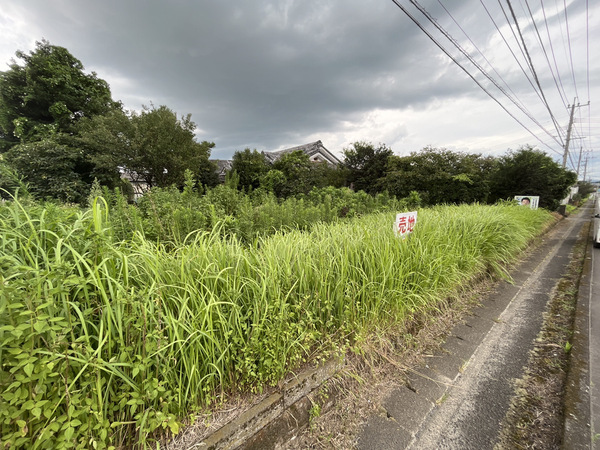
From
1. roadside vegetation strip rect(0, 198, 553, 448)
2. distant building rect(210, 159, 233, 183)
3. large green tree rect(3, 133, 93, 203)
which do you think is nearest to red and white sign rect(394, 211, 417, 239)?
roadside vegetation strip rect(0, 198, 553, 448)

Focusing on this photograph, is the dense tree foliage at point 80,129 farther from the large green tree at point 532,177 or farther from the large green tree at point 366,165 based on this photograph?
the large green tree at point 532,177

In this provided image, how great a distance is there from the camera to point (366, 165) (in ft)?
39.4

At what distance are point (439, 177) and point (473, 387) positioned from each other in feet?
31.7

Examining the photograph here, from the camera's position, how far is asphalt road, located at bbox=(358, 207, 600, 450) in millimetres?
1348

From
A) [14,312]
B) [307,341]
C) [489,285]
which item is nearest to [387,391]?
[307,341]

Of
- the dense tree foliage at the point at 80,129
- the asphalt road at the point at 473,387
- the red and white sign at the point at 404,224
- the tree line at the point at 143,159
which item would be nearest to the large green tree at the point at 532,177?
the tree line at the point at 143,159

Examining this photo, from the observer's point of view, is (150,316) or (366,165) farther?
(366,165)

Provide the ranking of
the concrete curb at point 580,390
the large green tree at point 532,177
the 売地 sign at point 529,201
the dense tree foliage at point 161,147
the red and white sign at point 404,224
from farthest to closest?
the dense tree foliage at point 161,147 → the large green tree at point 532,177 → the 売地 sign at point 529,201 → the red and white sign at point 404,224 → the concrete curb at point 580,390

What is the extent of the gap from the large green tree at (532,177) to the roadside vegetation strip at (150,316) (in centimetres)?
1331

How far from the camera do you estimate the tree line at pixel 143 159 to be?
9.81m

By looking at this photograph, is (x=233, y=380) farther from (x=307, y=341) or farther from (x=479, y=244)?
(x=479, y=244)

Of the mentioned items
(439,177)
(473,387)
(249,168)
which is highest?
(249,168)

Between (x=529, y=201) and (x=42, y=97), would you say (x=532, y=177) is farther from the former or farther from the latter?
(x=42, y=97)

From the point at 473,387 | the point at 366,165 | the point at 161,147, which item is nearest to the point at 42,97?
the point at 161,147
